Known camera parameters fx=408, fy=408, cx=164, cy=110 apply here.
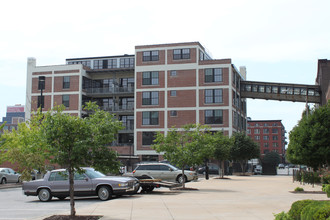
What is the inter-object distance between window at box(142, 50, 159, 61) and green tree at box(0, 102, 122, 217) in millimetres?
48849

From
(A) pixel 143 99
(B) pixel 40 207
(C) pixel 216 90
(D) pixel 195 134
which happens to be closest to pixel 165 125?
(A) pixel 143 99

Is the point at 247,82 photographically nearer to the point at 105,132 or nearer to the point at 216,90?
the point at 216,90

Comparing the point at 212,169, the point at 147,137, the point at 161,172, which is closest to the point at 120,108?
the point at 147,137

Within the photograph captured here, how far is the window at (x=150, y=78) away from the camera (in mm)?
61906

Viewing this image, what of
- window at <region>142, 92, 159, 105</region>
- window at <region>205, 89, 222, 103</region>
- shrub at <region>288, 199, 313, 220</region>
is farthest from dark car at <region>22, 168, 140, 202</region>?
window at <region>142, 92, 159, 105</region>

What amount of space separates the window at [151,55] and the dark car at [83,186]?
43652 mm

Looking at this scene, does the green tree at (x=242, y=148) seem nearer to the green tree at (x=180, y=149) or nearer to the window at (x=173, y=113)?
the window at (x=173, y=113)

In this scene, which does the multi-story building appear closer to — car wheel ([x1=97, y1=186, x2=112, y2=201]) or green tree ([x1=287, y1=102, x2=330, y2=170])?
green tree ([x1=287, y1=102, x2=330, y2=170])

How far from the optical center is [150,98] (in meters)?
62.0

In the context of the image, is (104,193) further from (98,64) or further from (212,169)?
(98,64)

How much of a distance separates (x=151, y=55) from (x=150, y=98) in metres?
6.62

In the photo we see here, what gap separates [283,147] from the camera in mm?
152750

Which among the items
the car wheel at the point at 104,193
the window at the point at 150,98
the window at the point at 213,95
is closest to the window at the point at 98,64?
the window at the point at 150,98

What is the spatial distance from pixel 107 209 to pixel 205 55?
52058 millimetres
